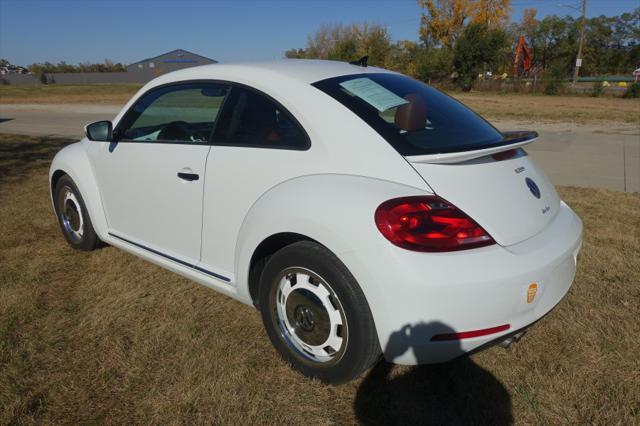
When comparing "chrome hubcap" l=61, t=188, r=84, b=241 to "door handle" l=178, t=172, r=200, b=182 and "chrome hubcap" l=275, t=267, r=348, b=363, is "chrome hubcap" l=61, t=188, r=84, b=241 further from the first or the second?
"chrome hubcap" l=275, t=267, r=348, b=363

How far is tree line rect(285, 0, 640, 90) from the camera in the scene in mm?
38938

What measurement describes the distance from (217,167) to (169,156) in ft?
1.52

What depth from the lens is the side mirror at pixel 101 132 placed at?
345 centimetres

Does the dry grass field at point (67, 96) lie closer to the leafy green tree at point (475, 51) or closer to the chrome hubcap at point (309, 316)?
the leafy green tree at point (475, 51)

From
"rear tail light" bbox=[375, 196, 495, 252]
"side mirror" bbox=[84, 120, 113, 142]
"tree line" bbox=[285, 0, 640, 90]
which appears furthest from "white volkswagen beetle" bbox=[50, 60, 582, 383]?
"tree line" bbox=[285, 0, 640, 90]

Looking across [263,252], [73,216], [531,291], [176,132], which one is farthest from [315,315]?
[73,216]

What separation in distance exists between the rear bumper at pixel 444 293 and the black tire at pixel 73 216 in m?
2.72

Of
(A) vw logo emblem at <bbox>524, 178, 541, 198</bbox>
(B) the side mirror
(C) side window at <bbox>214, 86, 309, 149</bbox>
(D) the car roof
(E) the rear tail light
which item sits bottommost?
(E) the rear tail light

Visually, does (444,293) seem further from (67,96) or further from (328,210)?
(67,96)

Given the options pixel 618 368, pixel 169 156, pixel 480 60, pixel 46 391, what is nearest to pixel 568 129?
pixel 618 368

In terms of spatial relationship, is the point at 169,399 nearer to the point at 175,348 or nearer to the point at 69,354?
the point at 175,348

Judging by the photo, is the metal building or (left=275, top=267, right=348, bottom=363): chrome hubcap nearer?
(left=275, top=267, right=348, bottom=363): chrome hubcap

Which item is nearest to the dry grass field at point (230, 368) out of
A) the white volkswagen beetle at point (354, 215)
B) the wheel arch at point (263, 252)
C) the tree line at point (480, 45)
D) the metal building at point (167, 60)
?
the white volkswagen beetle at point (354, 215)

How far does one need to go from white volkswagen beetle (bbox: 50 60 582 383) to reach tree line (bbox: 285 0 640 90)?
119ft
